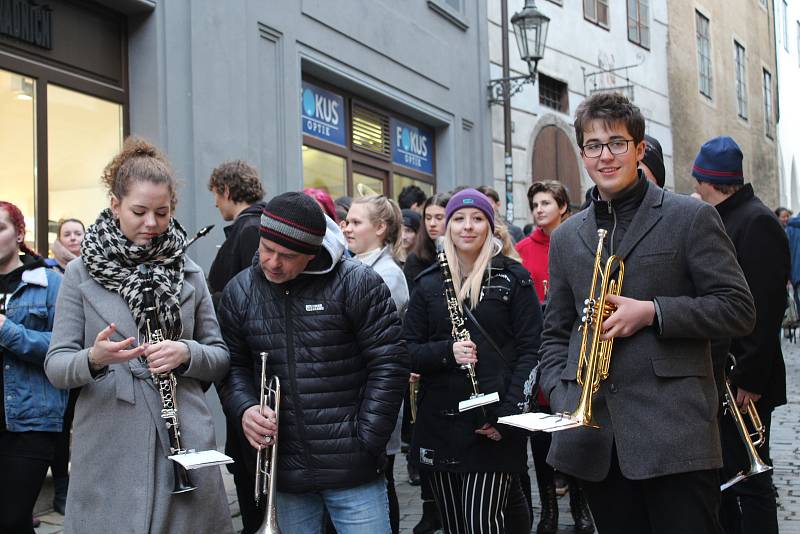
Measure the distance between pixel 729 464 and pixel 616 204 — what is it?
1849 mm

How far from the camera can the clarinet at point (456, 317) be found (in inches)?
178

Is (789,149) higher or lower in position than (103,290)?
higher

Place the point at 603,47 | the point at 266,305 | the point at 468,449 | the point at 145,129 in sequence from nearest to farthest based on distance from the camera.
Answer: the point at 266,305
the point at 468,449
the point at 145,129
the point at 603,47

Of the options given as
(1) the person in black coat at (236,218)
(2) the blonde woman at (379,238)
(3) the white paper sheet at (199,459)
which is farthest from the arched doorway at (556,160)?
(3) the white paper sheet at (199,459)

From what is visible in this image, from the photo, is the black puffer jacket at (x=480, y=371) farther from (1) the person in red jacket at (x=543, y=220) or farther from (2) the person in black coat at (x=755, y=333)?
(1) the person in red jacket at (x=543, y=220)

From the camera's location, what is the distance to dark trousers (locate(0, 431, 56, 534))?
419 cm

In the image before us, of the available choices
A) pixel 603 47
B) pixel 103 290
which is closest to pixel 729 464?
pixel 103 290

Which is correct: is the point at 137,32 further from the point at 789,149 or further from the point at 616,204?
the point at 789,149

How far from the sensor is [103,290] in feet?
11.4

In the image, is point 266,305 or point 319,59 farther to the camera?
→ point 319,59

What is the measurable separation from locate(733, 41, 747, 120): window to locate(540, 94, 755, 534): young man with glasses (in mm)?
24712

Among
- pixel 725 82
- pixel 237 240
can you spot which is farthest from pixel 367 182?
pixel 725 82

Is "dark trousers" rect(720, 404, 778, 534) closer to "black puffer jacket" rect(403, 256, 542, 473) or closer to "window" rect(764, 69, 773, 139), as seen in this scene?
"black puffer jacket" rect(403, 256, 542, 473)

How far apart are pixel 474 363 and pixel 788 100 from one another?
1276 inches
